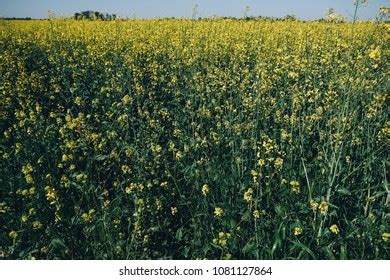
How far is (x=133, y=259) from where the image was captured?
236 cm

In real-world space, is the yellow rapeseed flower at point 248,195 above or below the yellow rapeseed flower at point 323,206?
above

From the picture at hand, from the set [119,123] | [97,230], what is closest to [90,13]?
[119,123]

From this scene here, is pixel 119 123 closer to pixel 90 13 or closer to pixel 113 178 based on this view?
pixel 113 178

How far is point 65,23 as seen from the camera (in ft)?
33.0

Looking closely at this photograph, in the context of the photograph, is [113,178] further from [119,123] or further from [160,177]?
[119,123]

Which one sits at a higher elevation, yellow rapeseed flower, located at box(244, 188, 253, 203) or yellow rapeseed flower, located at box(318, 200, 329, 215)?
yellow rapeseed flower, located at box(244, 188, 253, 203)

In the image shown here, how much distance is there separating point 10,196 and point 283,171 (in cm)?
207
